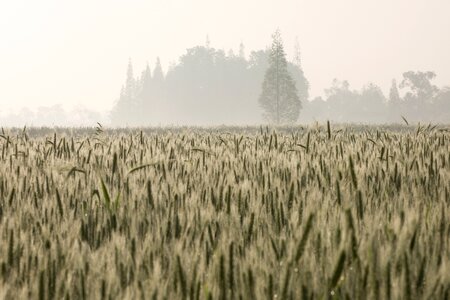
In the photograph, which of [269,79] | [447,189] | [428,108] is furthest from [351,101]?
[447,189]

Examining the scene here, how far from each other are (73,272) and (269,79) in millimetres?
59297

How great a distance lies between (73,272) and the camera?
3.48 ft

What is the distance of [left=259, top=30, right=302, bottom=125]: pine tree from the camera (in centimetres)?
5849

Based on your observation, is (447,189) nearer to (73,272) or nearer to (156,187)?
(156,187)

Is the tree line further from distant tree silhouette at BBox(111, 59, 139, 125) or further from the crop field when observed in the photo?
the crop field

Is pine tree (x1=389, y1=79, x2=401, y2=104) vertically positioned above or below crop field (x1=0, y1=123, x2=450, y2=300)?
above

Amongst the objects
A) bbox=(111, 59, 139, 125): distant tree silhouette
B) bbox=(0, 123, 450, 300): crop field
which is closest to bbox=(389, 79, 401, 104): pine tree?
bbox=(111, 59, 139, 125): distant tree silhouette

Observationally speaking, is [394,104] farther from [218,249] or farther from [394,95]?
[218,249]

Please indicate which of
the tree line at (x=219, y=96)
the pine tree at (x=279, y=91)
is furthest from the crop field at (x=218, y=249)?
the tree line at (x=219, y=96)

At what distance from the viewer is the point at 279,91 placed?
59781 millimetres

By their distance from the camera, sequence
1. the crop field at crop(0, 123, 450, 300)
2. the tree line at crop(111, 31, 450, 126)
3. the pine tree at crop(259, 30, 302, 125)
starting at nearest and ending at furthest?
the crop field at crop(0, 123, 450, 300)
the pine tree at crop(259, 30, 302, 125)
the tree line at crop(111, 31, 450, 126)

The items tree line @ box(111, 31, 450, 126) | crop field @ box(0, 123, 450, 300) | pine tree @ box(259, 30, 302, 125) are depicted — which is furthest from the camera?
tree line @ box(111, 31, 450, 126)

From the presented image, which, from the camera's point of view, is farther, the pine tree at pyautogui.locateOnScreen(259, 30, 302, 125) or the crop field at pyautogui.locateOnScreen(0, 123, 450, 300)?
the pine tree at pyautogui.locateOnScreen(259, 30, 302, 125)

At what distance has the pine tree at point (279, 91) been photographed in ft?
192
